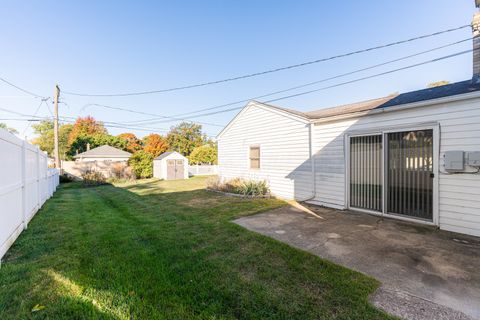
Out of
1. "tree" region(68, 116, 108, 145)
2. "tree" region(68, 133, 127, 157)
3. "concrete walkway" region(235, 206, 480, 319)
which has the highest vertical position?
"tree" region(68, 116, 108, 145)

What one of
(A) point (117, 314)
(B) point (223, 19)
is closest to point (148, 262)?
(A) point (117, 314)

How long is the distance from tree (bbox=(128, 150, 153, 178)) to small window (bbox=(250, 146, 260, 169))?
12853 mm

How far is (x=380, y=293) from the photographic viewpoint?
2.38 meters

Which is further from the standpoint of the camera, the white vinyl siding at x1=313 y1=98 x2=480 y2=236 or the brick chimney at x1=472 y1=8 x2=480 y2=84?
the brick chimney at x1=472 y1=8 x2=480 y2=84

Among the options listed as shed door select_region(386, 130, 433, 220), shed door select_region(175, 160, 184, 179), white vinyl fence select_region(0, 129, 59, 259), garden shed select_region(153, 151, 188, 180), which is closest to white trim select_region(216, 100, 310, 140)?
shed door select_region(386, 130, 433, 220)

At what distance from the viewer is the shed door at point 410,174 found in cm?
491

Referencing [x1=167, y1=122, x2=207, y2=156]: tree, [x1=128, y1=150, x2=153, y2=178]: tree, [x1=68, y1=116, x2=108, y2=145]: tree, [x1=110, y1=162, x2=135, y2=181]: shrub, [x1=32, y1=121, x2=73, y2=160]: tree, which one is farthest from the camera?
[x1=167, y1=122, x2=207, y2=156]: tree

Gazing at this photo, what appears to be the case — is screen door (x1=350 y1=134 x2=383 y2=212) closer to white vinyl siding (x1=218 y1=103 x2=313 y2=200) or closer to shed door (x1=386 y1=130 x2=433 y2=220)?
shed door (x1=386 y1=130 x2=433 y2=220)

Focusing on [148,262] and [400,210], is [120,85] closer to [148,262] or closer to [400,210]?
[148,262]

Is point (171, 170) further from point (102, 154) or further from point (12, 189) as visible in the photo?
point (12, 189)

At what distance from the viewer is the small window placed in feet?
32.0

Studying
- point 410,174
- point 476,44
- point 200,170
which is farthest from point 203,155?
point 476,44

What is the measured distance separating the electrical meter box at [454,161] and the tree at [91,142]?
118 ft

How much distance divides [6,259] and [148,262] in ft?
7.37
